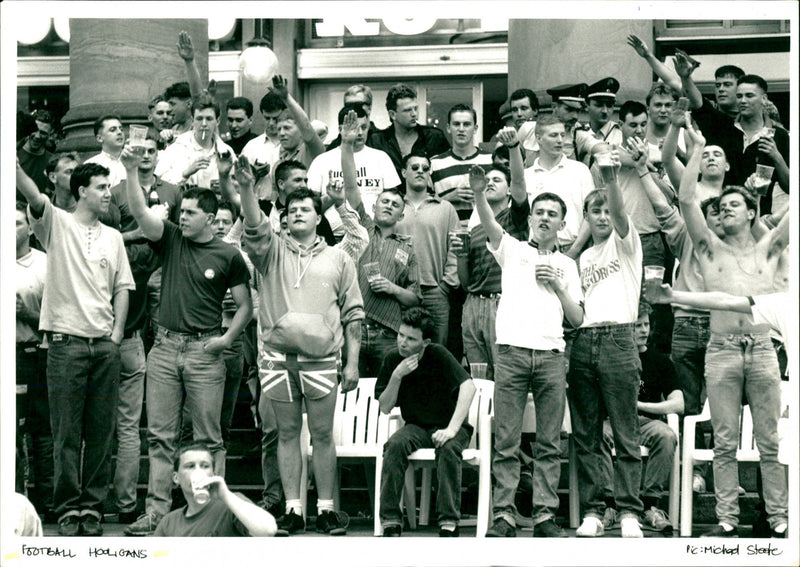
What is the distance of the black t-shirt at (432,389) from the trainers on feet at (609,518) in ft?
3.69

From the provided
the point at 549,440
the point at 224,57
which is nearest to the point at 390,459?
the point at 549,440

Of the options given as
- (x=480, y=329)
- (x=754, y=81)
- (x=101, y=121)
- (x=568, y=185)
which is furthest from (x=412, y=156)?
(x=754, y=81)

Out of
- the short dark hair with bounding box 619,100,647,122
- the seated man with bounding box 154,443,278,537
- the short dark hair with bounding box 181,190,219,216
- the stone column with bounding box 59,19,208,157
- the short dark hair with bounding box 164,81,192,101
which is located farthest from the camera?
the stone column with bounding box 59,19,208,157

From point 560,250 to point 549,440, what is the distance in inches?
63.8

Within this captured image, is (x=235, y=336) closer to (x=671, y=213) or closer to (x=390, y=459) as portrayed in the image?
(x=390, y=459)

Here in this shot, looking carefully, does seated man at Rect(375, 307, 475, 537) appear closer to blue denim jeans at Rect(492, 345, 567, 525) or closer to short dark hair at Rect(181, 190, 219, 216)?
blue denim jeans at Rect(492, 345, 567, 525)

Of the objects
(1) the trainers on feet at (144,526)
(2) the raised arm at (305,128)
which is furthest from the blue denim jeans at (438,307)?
(1) the trainers on feet at (144,526)

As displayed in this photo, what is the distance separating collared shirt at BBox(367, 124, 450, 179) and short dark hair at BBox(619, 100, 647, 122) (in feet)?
4.47

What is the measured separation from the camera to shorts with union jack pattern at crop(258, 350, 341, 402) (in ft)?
28.8

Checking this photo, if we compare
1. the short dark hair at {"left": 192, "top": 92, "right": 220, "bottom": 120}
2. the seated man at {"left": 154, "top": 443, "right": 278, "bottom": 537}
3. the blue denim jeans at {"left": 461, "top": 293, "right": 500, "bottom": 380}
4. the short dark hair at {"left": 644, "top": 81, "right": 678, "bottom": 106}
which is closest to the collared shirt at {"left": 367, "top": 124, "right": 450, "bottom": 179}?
the short dark hair at {"left": 192, "top": 92, "right": 220, "bottom": 120}

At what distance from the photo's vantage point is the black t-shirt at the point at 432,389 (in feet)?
29.4

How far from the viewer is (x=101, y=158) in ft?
35.6

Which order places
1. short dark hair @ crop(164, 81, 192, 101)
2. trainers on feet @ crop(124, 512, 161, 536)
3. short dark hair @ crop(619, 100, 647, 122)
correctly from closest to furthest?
1. trainers on feet @ crop(124, 512, 161, 536)
2. short dark hair @ crop(619, 100, 647, 122)
3. short dark hair @ crop(164, 81, 192, 101)

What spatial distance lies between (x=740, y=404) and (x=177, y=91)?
17.5ft
